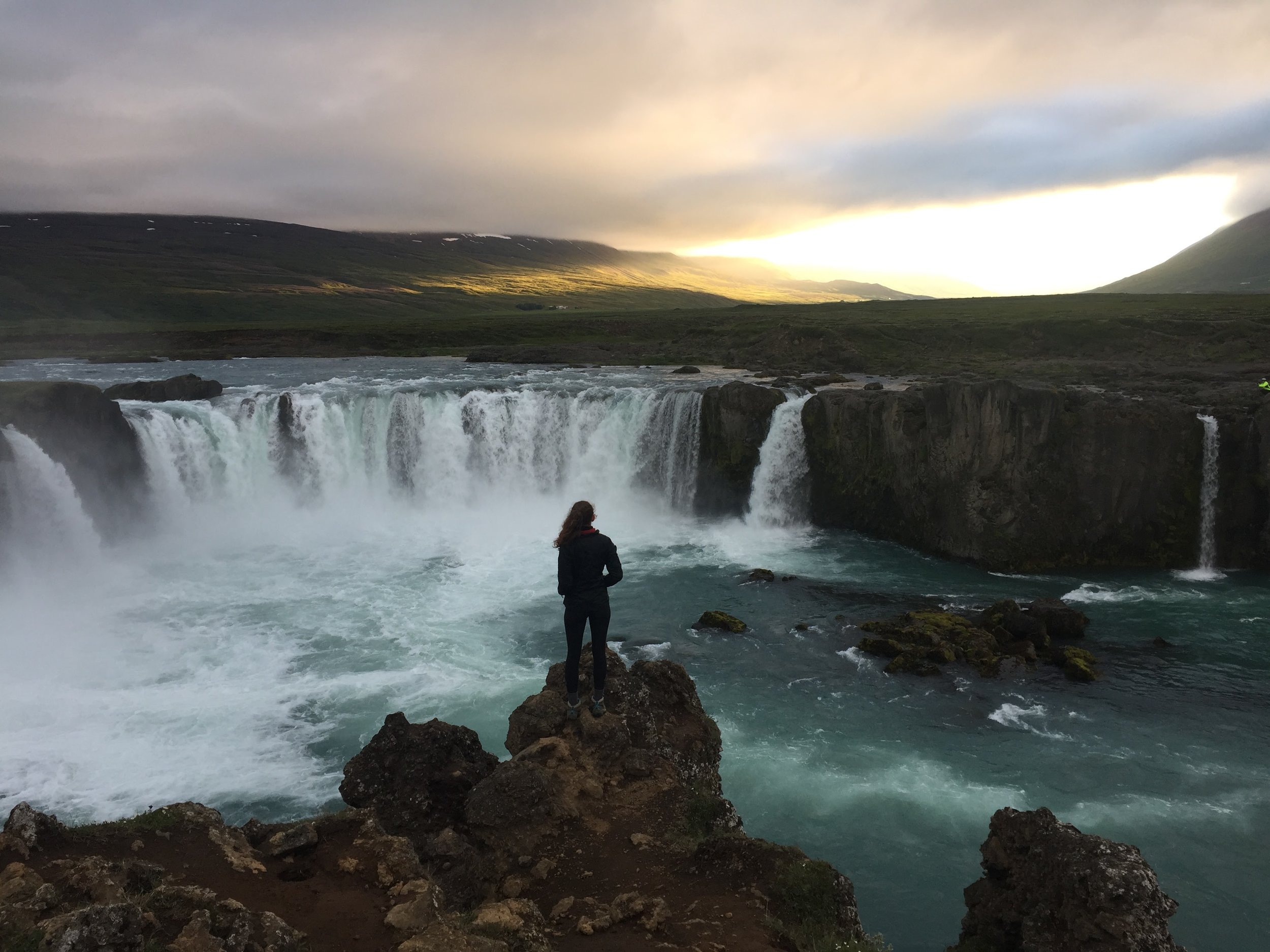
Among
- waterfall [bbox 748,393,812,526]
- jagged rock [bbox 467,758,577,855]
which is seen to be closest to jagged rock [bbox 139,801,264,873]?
jagged rock [bbox 467,758,577,855]

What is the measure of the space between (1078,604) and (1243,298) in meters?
75.0

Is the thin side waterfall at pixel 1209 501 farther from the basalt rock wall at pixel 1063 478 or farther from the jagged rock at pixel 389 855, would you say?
the jagged rock at pixel 389 855

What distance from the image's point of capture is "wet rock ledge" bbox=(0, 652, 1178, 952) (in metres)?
6.94

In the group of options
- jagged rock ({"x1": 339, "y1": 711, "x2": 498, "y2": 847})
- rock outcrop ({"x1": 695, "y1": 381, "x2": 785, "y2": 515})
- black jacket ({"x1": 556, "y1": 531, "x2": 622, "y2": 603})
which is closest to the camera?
black jacket ({"x1": 556, "y1": 531, "x2": 622, "y2": 603})

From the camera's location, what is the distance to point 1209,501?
95.7ft

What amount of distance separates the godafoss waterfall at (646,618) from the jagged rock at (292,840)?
6476 millimetres

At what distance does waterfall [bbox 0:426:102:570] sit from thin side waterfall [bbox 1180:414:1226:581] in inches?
1639

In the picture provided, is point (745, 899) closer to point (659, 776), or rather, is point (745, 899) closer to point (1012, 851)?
point (659, 776)

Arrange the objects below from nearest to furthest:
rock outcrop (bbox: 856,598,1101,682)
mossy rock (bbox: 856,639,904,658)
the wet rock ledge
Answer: the wet rock ledge
rock outcrop (bbox: 856,598,1101,682)
mossy rock (bbox: 856,639,904,658)

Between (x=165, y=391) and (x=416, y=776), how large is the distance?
1524 inches

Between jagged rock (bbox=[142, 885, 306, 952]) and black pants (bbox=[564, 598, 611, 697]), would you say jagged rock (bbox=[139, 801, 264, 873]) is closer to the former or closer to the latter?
jagged rock (bbox=[142, 885, 306, 952])

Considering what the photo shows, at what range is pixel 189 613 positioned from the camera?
25.5 meters

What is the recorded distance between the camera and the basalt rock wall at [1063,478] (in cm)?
2956

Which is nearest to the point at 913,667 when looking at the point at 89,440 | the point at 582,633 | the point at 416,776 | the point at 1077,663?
the point at 1077,663
